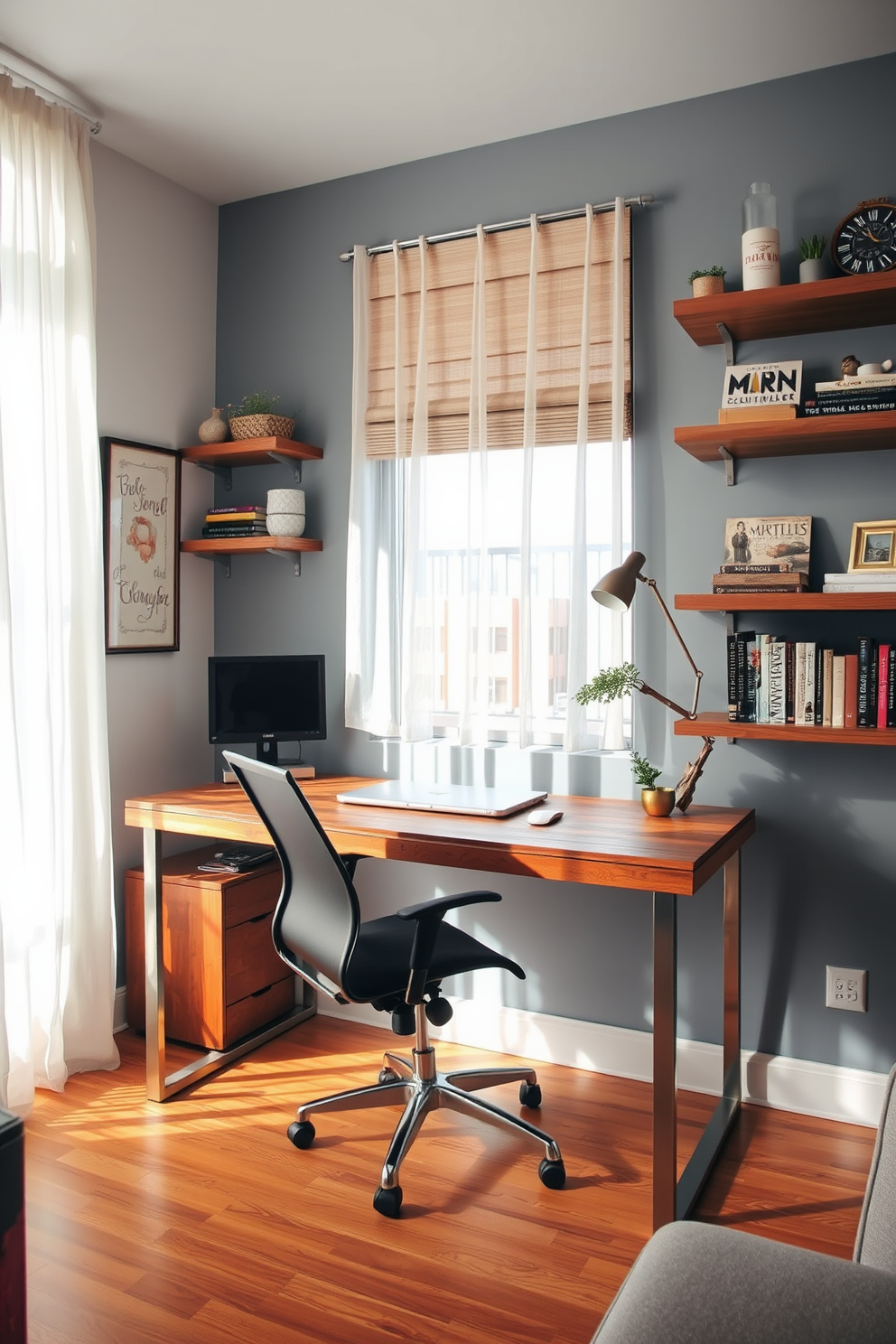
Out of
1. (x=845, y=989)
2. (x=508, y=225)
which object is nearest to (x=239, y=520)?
(x=508, y=225)

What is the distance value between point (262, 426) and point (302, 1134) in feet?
6.94

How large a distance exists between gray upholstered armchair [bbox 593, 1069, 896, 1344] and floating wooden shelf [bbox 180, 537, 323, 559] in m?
2.45

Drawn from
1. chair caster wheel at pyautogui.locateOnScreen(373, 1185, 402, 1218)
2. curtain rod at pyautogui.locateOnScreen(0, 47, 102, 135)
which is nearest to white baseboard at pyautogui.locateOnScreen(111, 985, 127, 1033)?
chair caster wheel at pyautogui.locateOnScreen(373, 1185, 402, 1218)

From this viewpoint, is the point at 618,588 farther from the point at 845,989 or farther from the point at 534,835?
the point at 845,989

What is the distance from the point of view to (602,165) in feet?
9.48

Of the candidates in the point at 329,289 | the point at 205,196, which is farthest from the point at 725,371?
the point at 205,196

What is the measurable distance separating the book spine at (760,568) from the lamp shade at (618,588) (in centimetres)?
26

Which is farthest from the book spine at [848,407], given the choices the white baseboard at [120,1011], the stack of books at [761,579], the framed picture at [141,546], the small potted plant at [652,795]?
the white baseboard at [120,1011]

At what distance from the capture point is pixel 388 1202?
214 centimetres

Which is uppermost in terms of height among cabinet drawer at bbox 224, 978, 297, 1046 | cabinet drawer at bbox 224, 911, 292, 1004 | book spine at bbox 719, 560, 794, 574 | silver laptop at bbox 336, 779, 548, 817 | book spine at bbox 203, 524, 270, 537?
book spine at bbox 203, 524, 270, 537

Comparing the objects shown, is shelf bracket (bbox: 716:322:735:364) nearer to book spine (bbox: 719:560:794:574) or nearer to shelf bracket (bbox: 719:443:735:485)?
shelf bracket (bbox: 719:443:735:485)

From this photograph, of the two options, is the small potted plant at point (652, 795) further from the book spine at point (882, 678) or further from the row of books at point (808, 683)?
the book spine at point (882, 678)

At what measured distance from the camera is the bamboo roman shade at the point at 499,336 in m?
2.87

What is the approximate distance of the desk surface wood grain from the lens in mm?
2090
